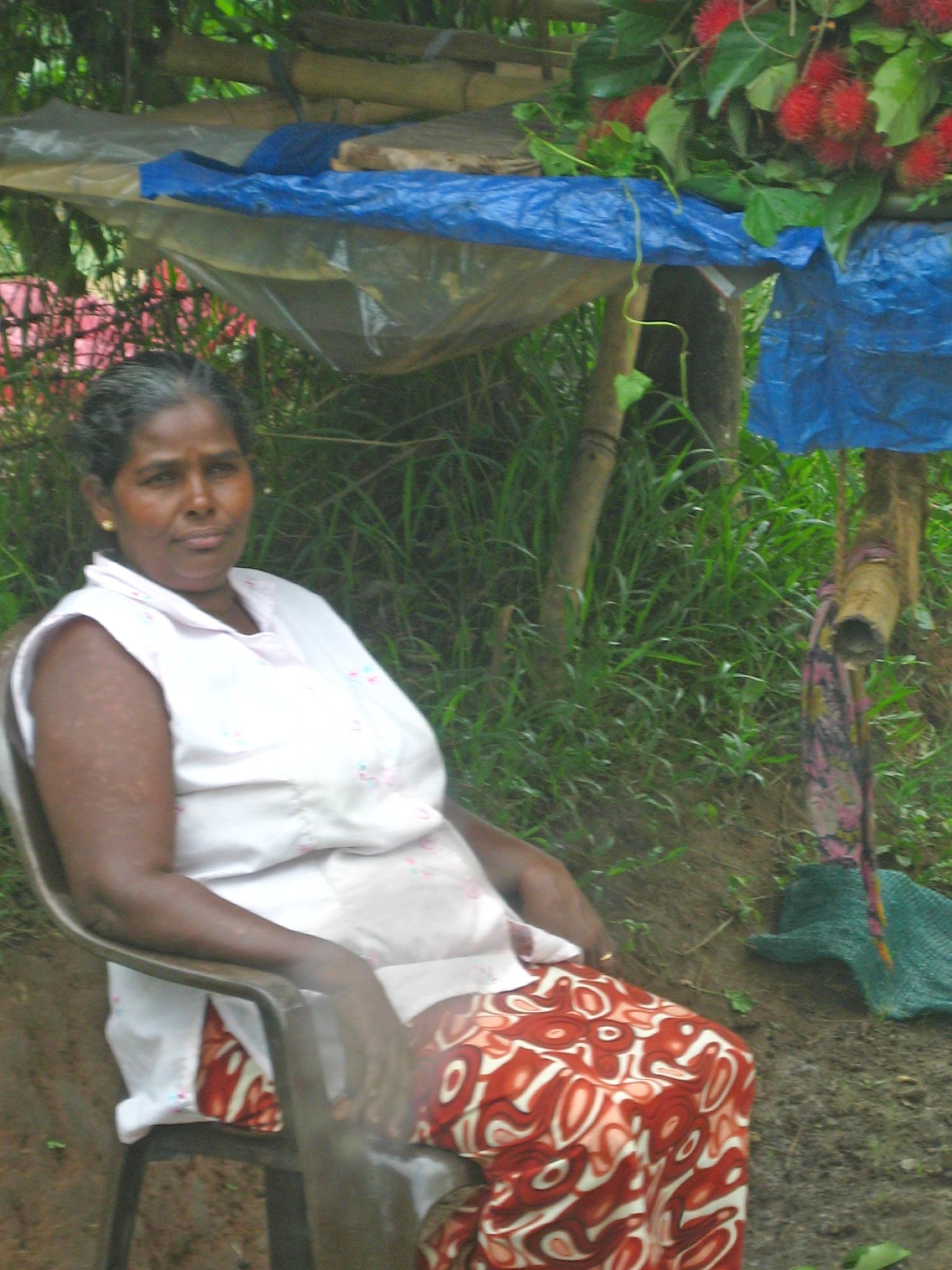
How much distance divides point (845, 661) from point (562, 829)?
1.08 metres

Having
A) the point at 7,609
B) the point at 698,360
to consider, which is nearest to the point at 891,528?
the point at 698,360

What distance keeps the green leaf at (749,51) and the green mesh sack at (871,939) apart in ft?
5.61

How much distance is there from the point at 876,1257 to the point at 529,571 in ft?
5.64

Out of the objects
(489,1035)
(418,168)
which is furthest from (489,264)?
(489,1035)

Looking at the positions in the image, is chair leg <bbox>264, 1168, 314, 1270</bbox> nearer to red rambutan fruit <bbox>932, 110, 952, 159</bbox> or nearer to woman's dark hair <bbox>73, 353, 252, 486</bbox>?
woman's dark hair <bbox>73, 353, 252, 486</bbox>

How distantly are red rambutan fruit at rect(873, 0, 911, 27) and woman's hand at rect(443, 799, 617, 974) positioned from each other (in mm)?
1280

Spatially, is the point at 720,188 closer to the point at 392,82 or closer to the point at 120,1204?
the point at 392,82

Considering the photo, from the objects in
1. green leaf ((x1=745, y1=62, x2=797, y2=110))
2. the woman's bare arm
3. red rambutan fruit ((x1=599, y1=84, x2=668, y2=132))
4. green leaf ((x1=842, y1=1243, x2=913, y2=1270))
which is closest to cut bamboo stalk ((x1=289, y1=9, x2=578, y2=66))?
red rambutan fruit ((x1=599, y1=84, x2=668, y2=132))

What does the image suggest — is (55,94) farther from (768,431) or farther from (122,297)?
(768,431)

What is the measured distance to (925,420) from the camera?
2.08 metres

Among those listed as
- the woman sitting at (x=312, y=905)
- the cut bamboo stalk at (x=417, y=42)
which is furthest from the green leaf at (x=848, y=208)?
the cut bamboo stalk at (x=417, y=42)

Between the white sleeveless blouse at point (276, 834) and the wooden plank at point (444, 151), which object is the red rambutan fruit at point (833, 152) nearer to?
the wooden plank at point (444, 151)

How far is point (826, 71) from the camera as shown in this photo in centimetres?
207

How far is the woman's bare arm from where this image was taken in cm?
160
